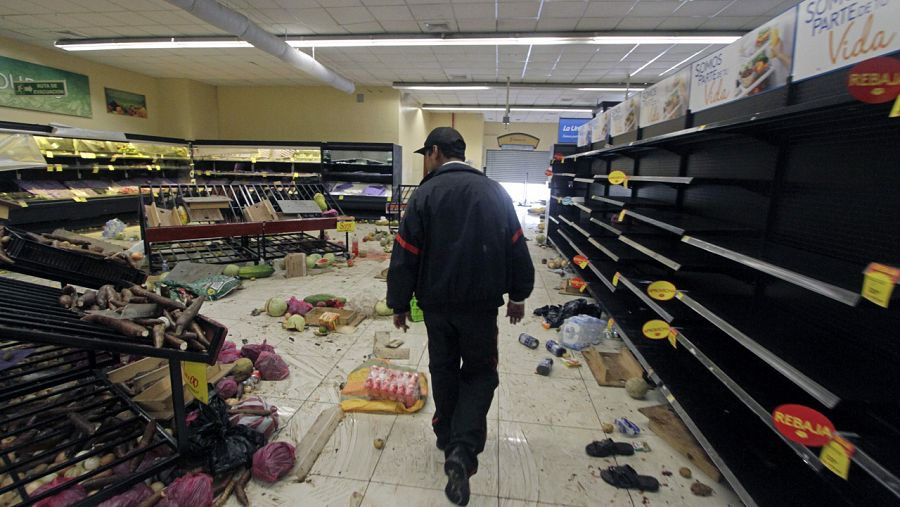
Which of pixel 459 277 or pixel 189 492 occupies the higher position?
pixel 459 277

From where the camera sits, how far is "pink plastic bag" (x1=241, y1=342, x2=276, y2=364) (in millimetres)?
3183

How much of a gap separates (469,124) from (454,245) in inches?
672

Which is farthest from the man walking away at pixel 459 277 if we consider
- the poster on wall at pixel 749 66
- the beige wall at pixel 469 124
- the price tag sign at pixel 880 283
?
the beige wall at pixel 469 124

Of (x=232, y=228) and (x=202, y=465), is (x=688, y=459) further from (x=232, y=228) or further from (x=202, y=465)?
(x=232, y=228)

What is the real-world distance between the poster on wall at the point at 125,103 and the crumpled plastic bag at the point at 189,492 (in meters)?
11.5

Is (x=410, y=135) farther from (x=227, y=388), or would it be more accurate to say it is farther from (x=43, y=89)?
(x=227, y=388)

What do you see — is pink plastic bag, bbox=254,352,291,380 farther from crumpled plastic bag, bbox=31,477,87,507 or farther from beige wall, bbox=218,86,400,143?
beige wall, bbox=218,86,400,143

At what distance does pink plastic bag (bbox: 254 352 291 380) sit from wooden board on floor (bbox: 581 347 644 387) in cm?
236

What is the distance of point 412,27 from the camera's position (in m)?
7.21

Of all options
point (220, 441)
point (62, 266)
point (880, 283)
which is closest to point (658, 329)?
point (880, 283)

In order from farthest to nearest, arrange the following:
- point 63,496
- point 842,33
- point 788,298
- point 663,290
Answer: point 663,290
point 788,298
point 63,496
point 842,33

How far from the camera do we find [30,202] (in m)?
6.87

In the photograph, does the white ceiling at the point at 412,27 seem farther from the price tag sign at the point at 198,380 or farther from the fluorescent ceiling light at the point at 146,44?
the price tag sign at the point at 198,380

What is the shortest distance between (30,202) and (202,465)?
25.5 feet
